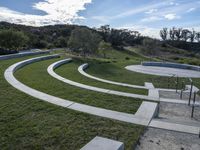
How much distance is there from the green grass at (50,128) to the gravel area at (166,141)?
24 cm

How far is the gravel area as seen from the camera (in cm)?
517

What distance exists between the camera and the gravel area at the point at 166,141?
517 cm

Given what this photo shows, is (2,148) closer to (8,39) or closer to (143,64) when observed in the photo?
(143,64)

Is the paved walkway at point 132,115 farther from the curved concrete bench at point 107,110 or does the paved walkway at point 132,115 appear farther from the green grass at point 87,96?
the green grass at point 87,96

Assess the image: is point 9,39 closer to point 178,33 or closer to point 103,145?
point 103,145

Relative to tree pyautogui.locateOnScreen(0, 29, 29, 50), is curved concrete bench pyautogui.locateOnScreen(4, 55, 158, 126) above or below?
below

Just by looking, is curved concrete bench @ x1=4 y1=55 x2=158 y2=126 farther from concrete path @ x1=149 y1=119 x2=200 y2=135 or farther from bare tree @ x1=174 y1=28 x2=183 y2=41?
bare tree @ x1=174 y1=28 x2=183 y2=41

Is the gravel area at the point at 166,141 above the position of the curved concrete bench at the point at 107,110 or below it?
below

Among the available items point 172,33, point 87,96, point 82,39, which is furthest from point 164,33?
point 87,96

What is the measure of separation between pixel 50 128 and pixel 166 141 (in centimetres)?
325

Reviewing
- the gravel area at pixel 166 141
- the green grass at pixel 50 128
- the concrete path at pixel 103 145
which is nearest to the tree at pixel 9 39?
the green grass at pixel 50 128

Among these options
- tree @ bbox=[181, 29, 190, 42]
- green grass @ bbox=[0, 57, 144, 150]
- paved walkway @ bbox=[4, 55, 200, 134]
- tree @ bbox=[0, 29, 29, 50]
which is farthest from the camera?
tree @ bbox=[181, 29, 190, 42]

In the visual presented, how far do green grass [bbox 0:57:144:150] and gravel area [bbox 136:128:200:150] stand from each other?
244mm

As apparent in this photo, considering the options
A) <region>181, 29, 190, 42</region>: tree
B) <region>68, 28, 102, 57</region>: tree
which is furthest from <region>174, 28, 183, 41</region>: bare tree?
<region>68, 28, 102, 57</region>: tree
